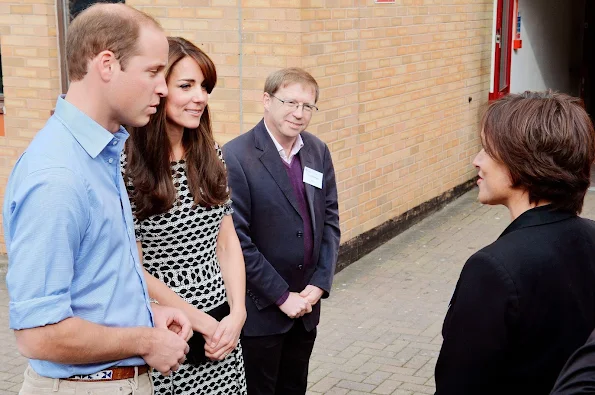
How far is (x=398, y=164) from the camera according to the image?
28.7ft

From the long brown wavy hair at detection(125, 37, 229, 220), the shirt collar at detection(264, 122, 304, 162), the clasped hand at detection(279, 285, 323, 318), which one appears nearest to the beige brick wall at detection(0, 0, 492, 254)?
the shirt collar at detection(264, 122, 304, 162)

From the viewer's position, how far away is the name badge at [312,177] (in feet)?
14.0

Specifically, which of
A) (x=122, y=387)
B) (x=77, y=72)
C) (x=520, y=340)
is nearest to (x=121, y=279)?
(x=122, y=387)

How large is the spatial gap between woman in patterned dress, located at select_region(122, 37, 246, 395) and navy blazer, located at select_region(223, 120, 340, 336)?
0.51 m

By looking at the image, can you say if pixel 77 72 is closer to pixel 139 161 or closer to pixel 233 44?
pixel 139 161

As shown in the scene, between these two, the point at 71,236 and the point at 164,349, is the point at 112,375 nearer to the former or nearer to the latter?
the point at 164,349

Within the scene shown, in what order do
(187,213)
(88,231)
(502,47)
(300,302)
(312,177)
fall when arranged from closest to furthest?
1. (88,231)
2. (187,213)
3. (300,302)
4. (312,177)
5. (502,47)

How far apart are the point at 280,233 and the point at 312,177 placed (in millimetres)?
342

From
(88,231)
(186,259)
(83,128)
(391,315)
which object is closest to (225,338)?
(186,259)

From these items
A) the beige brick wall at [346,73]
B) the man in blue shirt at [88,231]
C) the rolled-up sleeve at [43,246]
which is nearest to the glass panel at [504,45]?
the beige brick wall at [346,73]

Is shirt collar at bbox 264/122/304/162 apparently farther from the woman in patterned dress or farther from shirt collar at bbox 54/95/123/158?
shirt collar at bbox 54/95/123/158

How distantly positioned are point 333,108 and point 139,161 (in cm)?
409

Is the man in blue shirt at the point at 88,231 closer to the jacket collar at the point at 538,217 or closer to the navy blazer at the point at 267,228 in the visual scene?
the jacket collar at the point at 538,217

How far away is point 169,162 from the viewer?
11.1ft
